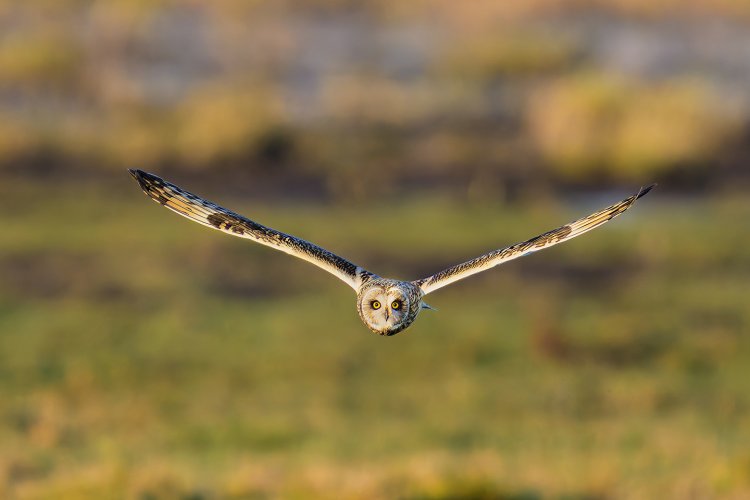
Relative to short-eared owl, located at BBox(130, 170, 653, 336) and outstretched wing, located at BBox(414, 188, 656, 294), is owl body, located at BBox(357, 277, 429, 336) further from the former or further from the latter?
outstretched wing, located at BBox(414, 188, 656, 294)

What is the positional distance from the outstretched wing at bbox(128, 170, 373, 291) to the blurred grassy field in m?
7.01

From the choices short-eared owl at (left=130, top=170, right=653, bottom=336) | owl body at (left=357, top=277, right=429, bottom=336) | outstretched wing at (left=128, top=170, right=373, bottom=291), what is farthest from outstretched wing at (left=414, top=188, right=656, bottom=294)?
outstretched wing at (left=128, top=170, right=373, bottom=291)

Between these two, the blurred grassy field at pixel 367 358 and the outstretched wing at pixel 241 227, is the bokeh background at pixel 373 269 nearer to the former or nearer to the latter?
the blurred grassy field at pixel 367 358

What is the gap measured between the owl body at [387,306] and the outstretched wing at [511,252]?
16cm

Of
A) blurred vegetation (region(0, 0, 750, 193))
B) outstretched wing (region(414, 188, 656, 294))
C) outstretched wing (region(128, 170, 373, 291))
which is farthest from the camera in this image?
blurred vegetation (region(0, 0, 750, 193))

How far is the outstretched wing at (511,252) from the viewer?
9.82 metres

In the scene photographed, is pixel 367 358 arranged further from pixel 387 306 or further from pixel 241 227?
pixel 387 306

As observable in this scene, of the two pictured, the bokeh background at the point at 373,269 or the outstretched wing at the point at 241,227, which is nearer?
the outstretched wing at the point at 241,227

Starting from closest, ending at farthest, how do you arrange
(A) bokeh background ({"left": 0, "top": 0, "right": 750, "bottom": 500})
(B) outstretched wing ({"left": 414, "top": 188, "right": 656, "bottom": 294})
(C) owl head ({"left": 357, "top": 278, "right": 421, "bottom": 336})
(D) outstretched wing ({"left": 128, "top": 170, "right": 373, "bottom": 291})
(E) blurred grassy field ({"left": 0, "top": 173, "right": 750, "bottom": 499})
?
(C) owl head ({"left": 357, "top": 278, "right": 421, "bottom": 336})
(B) outstretched wing ({"left": 414, "top": 188, "right": 656, "bottom": 294})
(D) outstretched wing ({"left": 128, "top": 170, "right": 373, "bottom": 291})
(E) blurred grassy field ({"left": 0, "top": 173, "right": 750, "bottom": 499})
(A) bokeh background ({"left": 0, "top": 0, "right": 750, "bottom": 500})

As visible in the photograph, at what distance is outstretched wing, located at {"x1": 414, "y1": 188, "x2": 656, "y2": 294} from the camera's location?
9820 mm

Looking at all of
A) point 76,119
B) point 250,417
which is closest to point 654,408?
point 250,417

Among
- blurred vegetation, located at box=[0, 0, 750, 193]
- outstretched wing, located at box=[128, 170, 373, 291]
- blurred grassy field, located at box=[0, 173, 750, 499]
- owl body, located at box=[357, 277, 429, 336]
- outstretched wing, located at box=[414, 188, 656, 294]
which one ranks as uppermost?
blurred vegetation, located at box=[0, 0, 750, 193]

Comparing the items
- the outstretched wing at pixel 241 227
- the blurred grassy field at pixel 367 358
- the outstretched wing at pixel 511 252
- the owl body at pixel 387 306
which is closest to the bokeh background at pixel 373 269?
the blurred grassy field at pixel 367 358

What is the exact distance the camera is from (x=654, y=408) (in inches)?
918
